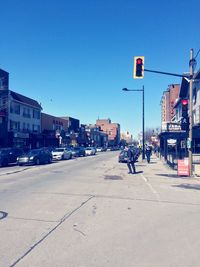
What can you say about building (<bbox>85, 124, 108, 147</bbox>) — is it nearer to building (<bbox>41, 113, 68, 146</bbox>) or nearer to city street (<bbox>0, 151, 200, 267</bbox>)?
building (<bbox>41, 113, 68, 146</bbox>)

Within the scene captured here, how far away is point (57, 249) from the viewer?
5.45m

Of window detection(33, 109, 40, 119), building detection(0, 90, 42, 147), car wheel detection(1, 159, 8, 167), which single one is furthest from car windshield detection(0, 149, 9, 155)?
window detection(33, 109, 40, 119)

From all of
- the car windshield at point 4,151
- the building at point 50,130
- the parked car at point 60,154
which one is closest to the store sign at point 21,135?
the building at point 50,130

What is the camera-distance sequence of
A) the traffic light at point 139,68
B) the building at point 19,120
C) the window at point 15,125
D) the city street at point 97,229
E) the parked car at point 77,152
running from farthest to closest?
1. the window at point 15,125
2. the building at point 19,120
3. the parked car at point 77,152
4. the traffic light at point 139,68
5. the city street at point 97,229

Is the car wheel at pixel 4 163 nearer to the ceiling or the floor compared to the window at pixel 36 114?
nearer to the floor

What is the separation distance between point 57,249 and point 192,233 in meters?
2.94

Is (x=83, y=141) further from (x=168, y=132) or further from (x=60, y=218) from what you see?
(x=60, y=218)

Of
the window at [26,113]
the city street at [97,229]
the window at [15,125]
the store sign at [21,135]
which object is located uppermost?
the window at [26,113]

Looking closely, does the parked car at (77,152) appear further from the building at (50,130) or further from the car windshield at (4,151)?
the car windshield at (4,151)

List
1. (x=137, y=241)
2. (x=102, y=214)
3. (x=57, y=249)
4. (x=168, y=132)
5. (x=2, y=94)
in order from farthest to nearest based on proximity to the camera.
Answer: (x=2, y=94) < (x=168, y=132) < (x=102, y=214) < (x=137, y=241) < (x=57, y=249)

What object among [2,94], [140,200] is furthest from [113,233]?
[2,94]

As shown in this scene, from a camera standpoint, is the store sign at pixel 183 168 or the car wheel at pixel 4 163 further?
the car wheel at pixel 4 163

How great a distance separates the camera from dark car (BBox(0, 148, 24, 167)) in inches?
1080

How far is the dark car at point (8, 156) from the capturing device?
27422 millimetres
